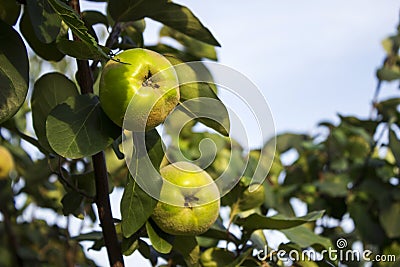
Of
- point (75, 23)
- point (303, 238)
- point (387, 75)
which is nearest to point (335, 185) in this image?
point (387, 75)

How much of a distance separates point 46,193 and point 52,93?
105 cm

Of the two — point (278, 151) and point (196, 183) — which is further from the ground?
point (196, 183)

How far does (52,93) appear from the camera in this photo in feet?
2.60

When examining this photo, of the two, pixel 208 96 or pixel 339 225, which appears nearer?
pixel 208 96

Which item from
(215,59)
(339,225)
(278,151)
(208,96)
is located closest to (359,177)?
(339,225)

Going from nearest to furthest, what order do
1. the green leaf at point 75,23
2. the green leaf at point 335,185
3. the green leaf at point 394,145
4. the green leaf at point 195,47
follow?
1. the green leaf at point 75,23
2. the green leaf at point 195,47
3. the green leaf at point 394,145
4. the green leaf at point 335,185

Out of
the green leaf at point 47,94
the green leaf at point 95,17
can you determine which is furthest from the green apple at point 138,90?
the green leaf at point 95,17

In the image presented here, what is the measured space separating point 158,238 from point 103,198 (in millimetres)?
90

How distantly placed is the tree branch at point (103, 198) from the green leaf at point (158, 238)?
0.15 feet

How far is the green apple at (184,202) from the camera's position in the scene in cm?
76

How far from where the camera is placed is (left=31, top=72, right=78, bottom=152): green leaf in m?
0.79

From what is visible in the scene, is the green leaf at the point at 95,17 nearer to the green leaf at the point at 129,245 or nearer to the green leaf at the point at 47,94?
the green leaf at the point at 47,94

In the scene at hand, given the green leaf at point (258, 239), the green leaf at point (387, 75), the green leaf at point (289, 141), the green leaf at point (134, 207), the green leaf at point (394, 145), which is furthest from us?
the green leaf at point (289, 141)

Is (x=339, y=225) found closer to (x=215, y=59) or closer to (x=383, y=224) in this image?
(x=383, y=224)
